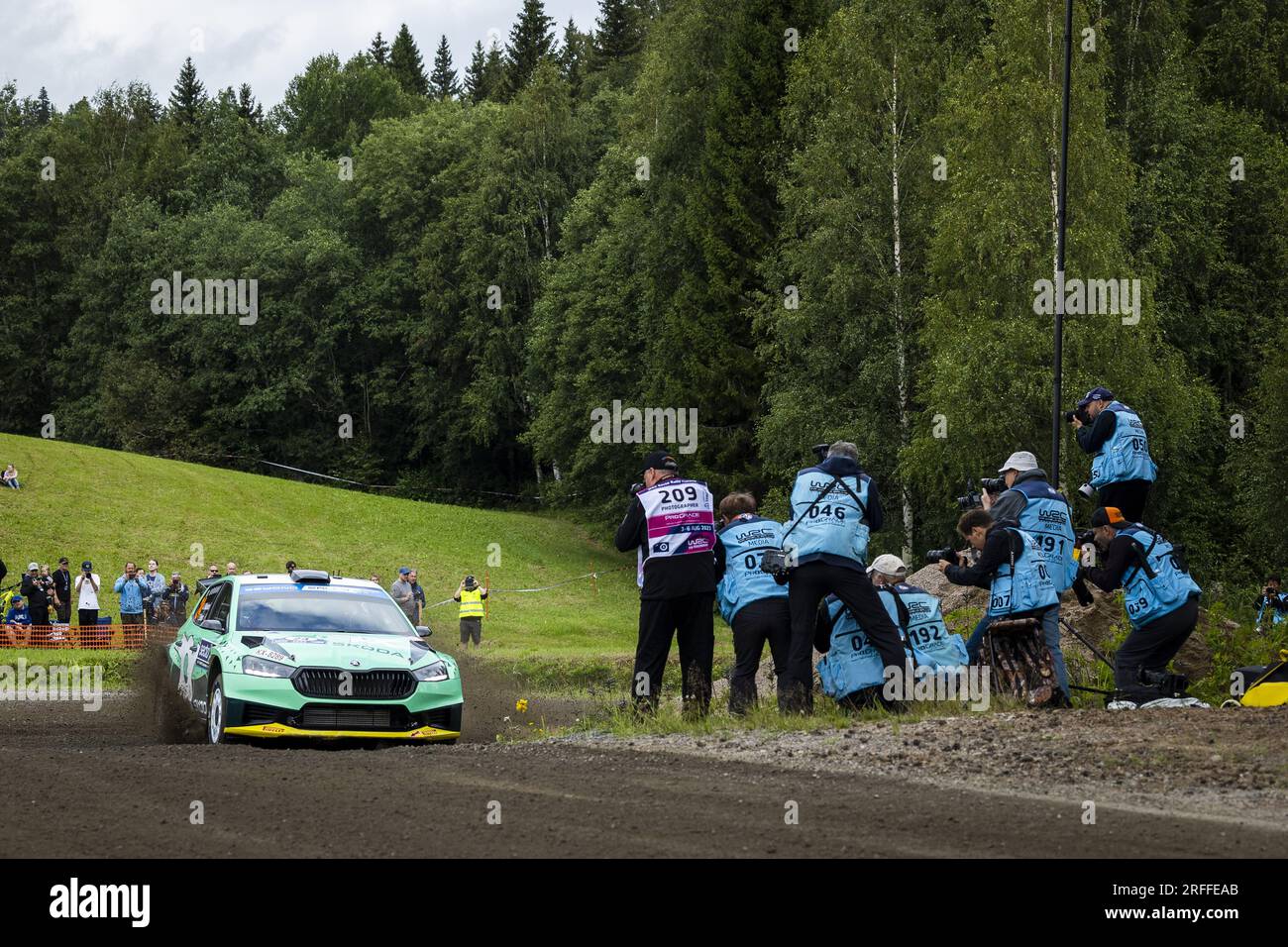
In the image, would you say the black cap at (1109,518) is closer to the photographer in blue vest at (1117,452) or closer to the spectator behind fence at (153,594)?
the photographer in blue vest at (1117,452)

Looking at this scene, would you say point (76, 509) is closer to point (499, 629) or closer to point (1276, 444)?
point (499, 629)

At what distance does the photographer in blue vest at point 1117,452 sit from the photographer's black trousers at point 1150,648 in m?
1.23

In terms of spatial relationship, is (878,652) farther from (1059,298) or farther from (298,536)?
(298,536)

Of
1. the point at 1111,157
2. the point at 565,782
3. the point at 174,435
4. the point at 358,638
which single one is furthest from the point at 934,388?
the point at 174,435

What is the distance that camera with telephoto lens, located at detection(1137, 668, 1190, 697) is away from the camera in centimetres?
1148

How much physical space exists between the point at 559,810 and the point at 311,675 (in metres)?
4.96

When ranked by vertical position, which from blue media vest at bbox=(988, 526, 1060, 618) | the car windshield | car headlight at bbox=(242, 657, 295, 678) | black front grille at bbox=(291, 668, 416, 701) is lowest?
black front grille at bbox=(291, 668, 416, 701)

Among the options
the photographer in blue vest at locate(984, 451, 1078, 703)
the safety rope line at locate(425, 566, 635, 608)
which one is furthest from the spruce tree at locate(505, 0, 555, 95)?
the photographer in blue vest at locate(984, 451, 1078, 703)

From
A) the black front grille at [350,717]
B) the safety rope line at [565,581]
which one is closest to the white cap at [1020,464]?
the black front grille at [350,717]

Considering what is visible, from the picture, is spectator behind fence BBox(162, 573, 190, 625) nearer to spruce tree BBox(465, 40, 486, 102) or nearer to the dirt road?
the dirt road

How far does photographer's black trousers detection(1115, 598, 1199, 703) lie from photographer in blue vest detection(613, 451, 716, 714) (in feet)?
10.8

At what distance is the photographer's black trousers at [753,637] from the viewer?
40.9 feet
